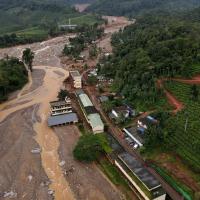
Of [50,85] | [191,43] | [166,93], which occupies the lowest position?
[50,85]

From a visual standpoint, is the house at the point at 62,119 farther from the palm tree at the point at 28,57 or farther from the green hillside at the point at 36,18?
the green hillside at the point at 36,18

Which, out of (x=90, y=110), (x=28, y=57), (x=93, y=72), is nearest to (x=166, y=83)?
(x=90, y=110)

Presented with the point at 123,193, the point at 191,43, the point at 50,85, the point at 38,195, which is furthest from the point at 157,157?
the point at 50,85

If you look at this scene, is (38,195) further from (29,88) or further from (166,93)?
(29,88)

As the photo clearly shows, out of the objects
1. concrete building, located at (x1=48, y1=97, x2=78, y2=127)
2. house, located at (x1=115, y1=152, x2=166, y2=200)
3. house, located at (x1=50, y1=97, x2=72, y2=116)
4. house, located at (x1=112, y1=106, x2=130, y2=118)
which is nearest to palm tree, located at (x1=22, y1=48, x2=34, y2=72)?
concrete building, located at (x1=48, y1=97, x2=78, y2=127)

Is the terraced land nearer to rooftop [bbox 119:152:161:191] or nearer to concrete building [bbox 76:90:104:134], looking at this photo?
rooftop [bbox 119:152:161:191]

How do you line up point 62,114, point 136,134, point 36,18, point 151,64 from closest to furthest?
point 136,134
point 62,114
point 151,64
point 36,18

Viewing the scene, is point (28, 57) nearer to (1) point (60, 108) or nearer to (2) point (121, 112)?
(1) point (60, 108)
